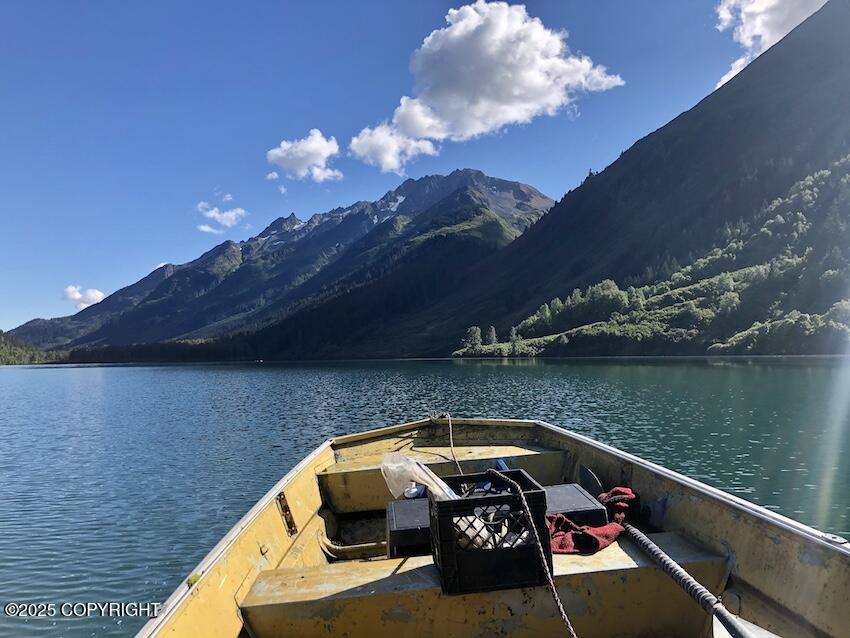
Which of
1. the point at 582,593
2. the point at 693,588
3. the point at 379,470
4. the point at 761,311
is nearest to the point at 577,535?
the point at 582,593

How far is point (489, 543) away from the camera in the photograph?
22.1 feet

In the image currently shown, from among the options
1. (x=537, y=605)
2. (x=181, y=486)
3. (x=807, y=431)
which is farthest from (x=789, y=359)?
(x=537, y=605)

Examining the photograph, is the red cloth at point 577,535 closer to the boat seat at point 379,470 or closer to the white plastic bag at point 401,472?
the white plastic bag at point 401,472

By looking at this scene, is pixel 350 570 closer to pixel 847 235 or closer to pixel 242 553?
pixel 242 553

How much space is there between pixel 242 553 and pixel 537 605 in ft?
14.1

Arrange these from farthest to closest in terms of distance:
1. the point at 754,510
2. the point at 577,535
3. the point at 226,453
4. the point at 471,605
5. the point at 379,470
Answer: the point at 226,453 < the point at 379,470 < the point at 577,535 < the point at 754,510 < the point at 471,605

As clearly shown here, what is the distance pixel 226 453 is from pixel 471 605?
114 feet

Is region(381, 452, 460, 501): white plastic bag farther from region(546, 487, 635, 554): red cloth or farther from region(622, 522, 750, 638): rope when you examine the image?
region(622, 522, 750, 638): rope

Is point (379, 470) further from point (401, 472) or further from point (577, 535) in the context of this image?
point (577, 535)

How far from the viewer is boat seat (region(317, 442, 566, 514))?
13484 millimetres

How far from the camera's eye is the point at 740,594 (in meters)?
7.10

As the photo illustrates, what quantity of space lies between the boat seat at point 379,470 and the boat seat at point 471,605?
6.18 metres

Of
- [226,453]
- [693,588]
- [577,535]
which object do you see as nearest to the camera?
[693,588]

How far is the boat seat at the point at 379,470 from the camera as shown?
44.2 feet
